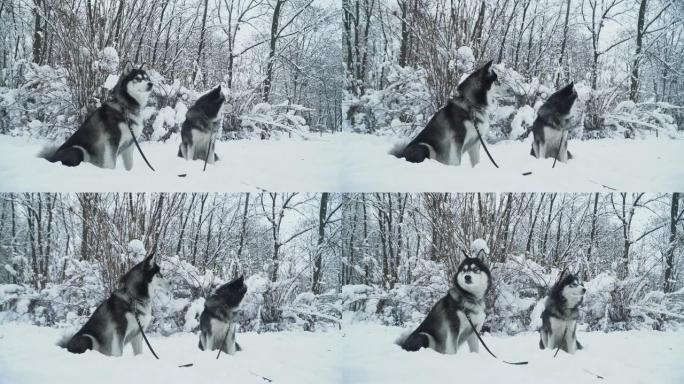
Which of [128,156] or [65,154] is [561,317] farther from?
[65,154]

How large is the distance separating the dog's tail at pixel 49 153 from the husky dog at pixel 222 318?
91cm

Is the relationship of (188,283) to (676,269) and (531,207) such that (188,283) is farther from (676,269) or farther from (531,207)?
(676,269)

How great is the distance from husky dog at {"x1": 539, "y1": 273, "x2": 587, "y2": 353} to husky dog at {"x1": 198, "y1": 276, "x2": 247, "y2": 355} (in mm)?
1397

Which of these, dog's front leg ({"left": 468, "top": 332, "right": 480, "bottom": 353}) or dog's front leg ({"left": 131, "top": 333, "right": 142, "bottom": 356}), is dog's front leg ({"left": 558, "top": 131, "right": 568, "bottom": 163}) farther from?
dog's front leg ({"left": 131, "top": 333, "right": 142, "bottom": 356})

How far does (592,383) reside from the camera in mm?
3250

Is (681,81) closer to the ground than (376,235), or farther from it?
farther from it

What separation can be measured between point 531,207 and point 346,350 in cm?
108

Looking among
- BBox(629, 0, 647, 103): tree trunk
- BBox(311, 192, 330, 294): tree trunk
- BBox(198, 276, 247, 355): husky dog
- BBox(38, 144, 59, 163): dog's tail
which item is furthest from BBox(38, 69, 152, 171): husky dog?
BBox(629, 0, 647, 103): tree trunk

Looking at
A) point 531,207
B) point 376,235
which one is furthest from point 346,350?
point 531,207

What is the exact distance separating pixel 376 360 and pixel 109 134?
155 cm

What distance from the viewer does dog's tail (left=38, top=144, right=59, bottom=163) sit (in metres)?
3.08

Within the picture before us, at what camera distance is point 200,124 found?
124 inches

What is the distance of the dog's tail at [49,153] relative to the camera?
3078mm

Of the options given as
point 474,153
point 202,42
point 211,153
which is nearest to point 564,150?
point 474,153
